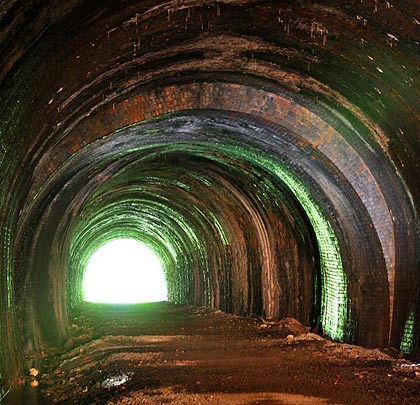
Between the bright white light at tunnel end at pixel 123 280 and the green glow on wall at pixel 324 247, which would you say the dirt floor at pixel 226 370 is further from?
the bright white light at tunnel end at pixel 123 280

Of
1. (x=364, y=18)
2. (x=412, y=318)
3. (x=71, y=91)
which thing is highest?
(x=364, y=18)

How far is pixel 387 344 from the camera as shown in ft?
31.6

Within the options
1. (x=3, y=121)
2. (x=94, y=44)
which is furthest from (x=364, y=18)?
(x=3, y=121)

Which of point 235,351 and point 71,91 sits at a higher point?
point 71,91

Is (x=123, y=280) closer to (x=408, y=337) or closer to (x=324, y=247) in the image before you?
(x=324, y=247)

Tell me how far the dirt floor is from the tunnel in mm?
532

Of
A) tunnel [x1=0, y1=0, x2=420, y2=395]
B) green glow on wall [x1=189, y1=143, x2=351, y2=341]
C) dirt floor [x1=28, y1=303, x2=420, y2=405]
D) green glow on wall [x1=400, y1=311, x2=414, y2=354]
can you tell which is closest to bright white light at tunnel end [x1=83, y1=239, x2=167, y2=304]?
tunnel [x1=0, y1=0, x2=420, y2=395]

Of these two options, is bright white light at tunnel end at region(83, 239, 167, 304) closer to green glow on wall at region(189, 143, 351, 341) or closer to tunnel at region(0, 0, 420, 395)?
tunnel at region(0, 0, 420, 395)

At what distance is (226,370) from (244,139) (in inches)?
156

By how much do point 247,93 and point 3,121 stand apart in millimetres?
4685

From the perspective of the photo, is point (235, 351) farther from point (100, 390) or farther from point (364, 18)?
point (364, 18)

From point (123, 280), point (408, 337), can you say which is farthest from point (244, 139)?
point (123, 280)

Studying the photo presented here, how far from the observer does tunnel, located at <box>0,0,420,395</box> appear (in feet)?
20.0

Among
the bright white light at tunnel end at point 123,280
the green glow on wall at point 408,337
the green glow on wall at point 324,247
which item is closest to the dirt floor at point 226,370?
the green glow on wall at point 408,337
